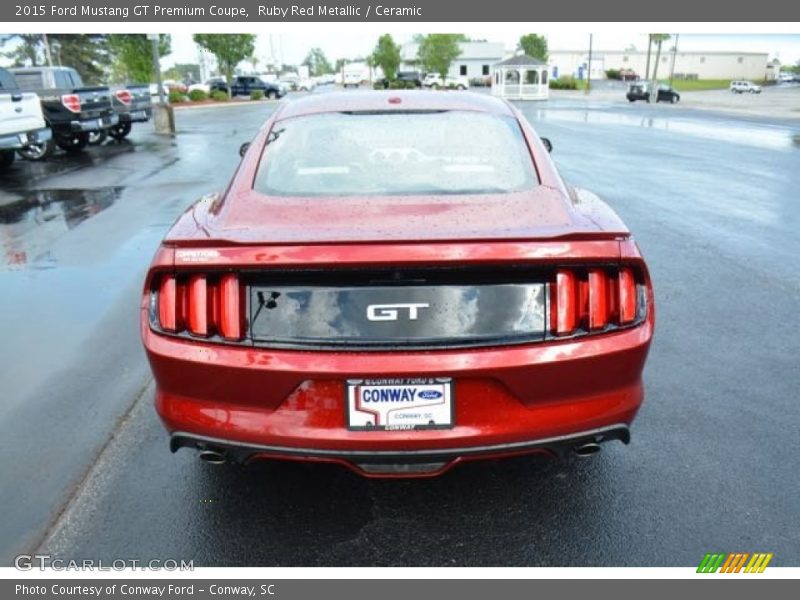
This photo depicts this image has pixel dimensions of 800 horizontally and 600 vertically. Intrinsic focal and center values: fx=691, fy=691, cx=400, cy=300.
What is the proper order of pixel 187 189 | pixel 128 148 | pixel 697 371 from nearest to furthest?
pixel 697 371, pixel 187 189, pixel 128 148

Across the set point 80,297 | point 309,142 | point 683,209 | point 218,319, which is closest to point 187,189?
point 80,297

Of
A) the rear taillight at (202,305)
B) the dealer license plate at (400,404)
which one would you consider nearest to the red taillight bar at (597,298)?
the dealer license plate at (400,404)

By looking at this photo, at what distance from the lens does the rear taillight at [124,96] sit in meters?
19.1

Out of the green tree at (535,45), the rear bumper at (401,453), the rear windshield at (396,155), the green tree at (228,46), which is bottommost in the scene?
the rear bumper at (401,453)

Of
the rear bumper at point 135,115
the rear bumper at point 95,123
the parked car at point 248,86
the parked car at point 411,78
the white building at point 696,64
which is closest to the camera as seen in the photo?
the rear bumper at point 95,123

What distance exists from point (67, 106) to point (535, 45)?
100038 millimetres

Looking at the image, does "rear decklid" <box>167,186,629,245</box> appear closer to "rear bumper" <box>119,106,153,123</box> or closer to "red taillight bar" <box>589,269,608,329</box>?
"red taillight bar" <box>589,269,608,329</box>

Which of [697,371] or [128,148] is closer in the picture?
[697,371]

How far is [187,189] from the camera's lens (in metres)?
11.4

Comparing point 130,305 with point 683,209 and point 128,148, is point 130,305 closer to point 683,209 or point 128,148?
point 683,209

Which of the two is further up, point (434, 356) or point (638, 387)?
point (434, 356)

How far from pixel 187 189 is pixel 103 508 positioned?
30.0 ft

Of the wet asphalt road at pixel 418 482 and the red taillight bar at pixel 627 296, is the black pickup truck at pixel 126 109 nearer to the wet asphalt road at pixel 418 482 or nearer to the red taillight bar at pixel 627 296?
the wet asphalt road at pixel 418 482

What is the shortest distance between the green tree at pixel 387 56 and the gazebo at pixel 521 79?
1435 inches
